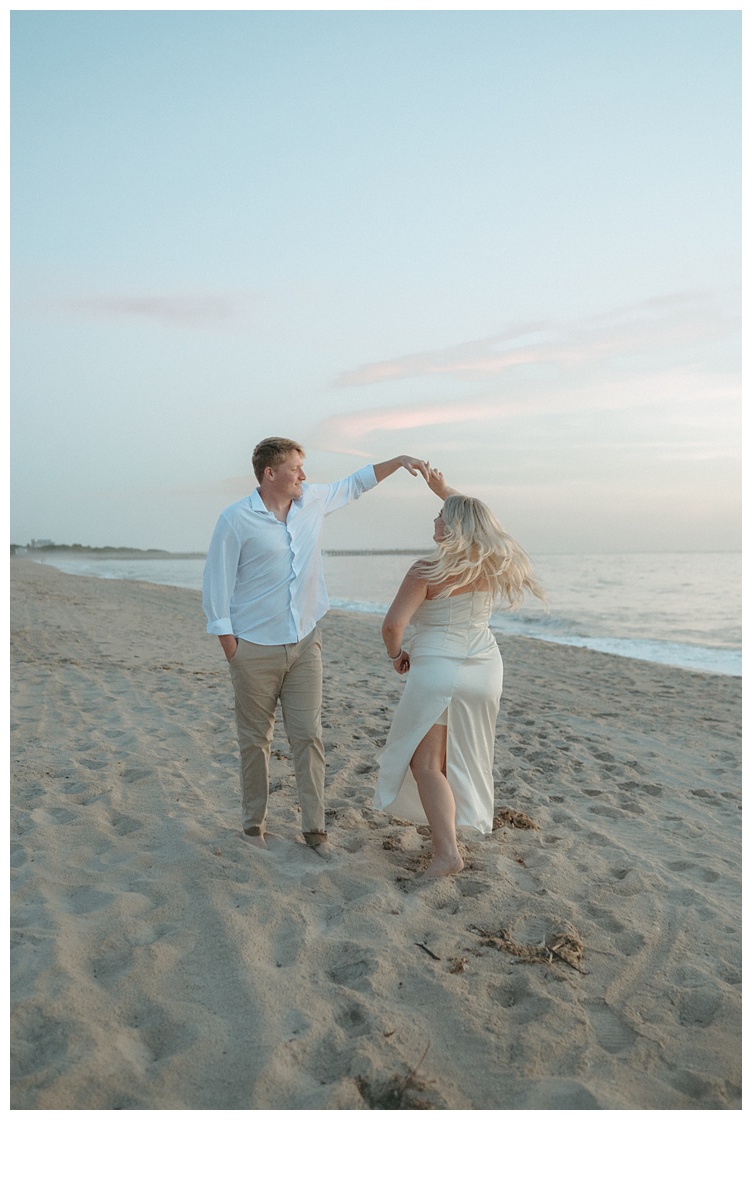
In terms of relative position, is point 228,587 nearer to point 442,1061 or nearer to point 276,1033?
point 276,1033

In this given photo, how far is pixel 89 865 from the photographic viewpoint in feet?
12.6

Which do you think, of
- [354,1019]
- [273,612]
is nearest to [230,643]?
[273,612]

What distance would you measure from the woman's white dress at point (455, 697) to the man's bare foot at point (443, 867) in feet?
0.64

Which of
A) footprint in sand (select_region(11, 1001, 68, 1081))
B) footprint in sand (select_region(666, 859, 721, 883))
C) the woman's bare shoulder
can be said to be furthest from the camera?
footprint in sand (select_region(666, 859, 721, 883))

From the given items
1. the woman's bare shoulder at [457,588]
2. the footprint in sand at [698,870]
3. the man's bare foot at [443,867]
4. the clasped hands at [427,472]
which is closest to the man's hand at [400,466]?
the clasped hands at [427,472]

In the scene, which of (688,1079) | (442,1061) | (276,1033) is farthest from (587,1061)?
(276,1033)

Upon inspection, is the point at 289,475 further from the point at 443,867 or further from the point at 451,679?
the point at 443,867

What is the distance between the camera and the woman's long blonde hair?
12.2ft

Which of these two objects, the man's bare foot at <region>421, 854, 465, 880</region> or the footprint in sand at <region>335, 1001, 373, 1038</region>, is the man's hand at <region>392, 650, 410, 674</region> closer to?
the man's bare foot at <region>421, 854, 465, 880</region>

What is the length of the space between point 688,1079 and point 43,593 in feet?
66.5

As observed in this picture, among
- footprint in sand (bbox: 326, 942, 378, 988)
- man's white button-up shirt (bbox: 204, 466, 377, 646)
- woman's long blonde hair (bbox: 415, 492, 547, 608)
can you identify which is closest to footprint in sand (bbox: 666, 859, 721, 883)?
woman's long blonde hair (bbox: 415, 492, 547, 608)

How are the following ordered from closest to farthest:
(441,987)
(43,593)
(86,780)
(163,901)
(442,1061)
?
(442,1061) → (441,987) → (163,901) → (86,780) → (43,593)

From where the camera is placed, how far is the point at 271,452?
13.0 ft

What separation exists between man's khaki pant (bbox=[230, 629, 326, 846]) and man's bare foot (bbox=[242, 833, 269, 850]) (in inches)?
7.6
